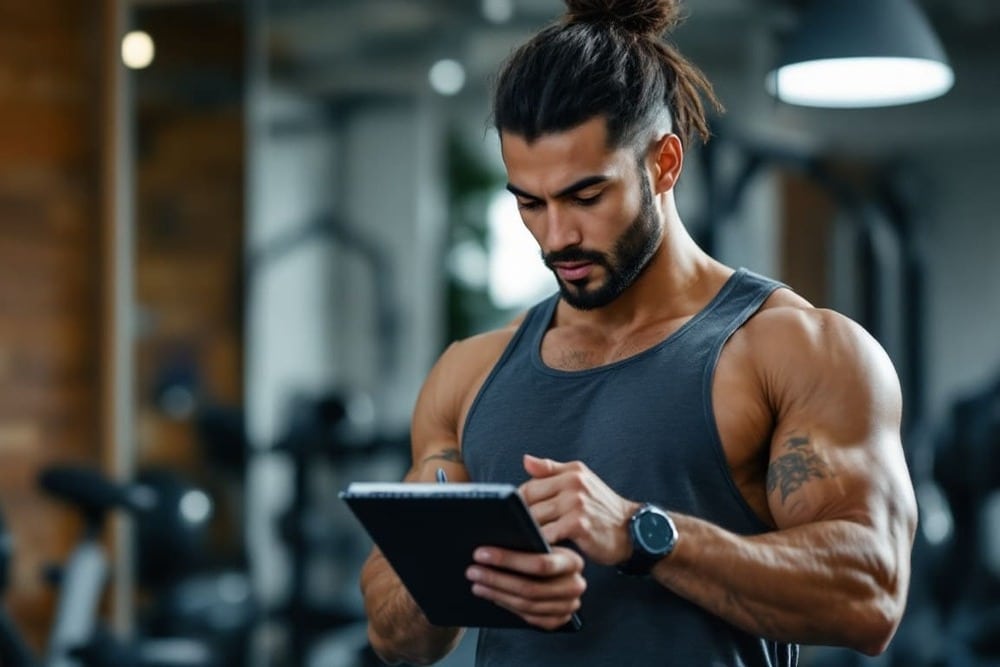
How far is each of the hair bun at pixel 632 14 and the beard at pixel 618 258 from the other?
220mm

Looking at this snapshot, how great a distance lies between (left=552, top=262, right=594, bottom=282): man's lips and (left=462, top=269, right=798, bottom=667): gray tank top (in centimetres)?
11

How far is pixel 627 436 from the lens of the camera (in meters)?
1.56

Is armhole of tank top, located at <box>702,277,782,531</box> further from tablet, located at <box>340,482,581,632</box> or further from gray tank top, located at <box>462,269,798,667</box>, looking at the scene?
tablet, located at <box>340,482,581,632</box>

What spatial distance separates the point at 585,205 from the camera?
1605 mm

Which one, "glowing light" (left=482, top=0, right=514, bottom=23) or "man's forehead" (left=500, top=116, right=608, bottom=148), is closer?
"man's forehead" (left=500, top=116, right=608, bottom=148)

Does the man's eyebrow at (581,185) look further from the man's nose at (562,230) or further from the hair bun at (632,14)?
the hair bun at (632,14)

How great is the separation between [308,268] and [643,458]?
426 cm

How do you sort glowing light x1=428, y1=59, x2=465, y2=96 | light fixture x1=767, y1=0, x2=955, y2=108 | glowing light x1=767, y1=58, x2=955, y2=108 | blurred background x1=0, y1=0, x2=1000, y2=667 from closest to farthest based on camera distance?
light fixture x1=767, y1=0, x2=955, y2=108 → glowing light x1=767, y1=58, x2=955, y2=108 → blurred background x1=0, y1=0, x2=1000, y2=667 → glowing light x1=428, y1=59, x2=465, y2=96

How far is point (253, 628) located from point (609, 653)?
3234 mm

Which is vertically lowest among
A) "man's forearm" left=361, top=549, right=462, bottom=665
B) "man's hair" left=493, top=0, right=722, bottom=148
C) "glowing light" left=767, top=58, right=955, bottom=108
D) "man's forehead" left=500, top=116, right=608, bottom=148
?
"man's forearm" left=361, top=549, right=462, bottom=665

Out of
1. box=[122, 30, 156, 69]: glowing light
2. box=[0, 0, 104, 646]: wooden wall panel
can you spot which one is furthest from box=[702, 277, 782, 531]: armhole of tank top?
box=[122, 30, 156, 69]: glowing light

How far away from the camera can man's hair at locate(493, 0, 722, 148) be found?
5.31 feet

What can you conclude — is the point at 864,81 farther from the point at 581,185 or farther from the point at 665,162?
the point at 581,185

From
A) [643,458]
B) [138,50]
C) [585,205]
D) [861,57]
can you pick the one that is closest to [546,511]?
[643,458]
